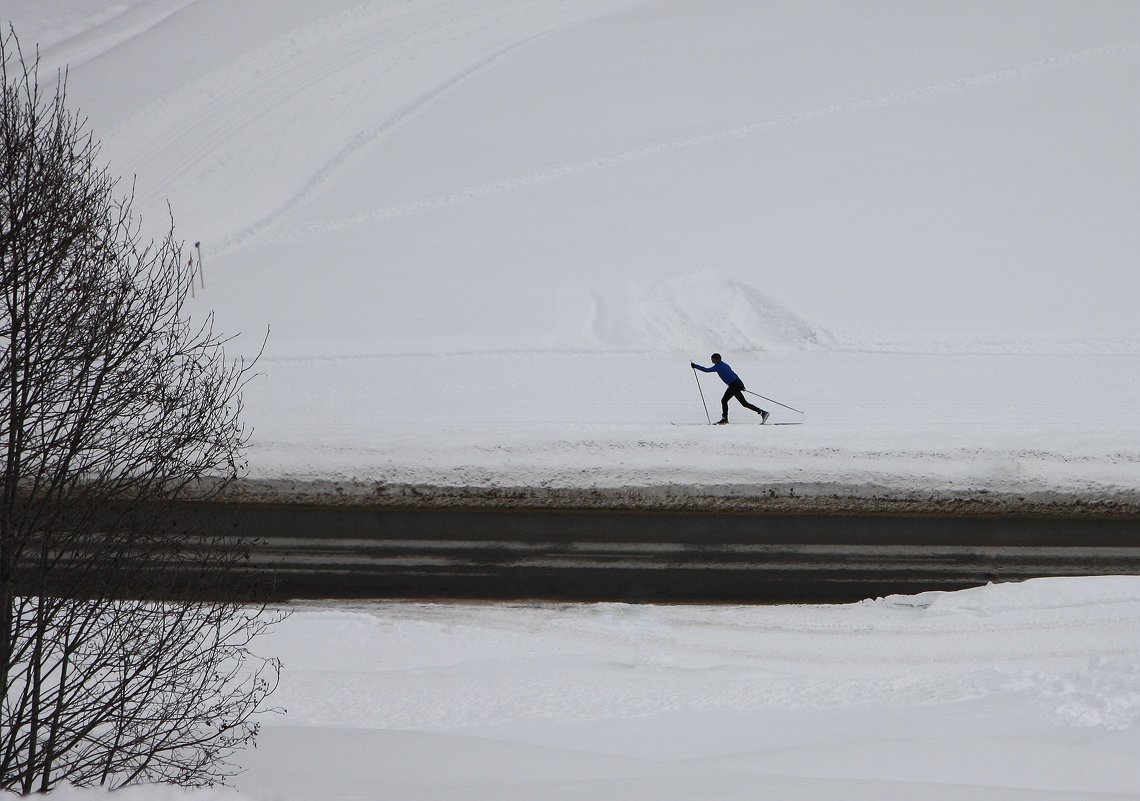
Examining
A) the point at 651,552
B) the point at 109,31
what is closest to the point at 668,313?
the point at 651,552

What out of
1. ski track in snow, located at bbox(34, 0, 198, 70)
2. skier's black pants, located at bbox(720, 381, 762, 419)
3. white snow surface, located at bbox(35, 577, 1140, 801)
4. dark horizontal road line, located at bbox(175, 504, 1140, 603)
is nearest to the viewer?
white snow surface, located at bbox(35, 577, 1140, 801)

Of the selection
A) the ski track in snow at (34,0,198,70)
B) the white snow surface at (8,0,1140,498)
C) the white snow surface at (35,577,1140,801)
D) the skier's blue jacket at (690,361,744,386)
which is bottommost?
the white snow surface at (35,577,1140,801)

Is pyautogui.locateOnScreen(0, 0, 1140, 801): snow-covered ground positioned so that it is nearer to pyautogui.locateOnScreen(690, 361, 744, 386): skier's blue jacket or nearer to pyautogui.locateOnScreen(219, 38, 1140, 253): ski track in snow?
pyautogui.locateOnScreen(219, 38, 1140, 253): ski track in snow

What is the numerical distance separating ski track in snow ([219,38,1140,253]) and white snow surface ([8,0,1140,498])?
4.9 inches

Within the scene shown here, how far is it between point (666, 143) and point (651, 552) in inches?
758

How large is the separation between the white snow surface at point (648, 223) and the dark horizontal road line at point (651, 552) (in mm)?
1013

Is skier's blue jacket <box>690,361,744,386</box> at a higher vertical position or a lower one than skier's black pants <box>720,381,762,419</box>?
higher

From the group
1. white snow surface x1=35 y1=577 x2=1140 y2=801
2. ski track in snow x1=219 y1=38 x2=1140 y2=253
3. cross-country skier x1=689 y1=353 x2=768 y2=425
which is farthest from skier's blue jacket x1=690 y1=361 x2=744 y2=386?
Answer: ski track in snow x1=219 y1=38 x2=1140 y2=253

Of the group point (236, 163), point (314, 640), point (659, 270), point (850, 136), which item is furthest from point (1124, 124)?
point (314, 640)

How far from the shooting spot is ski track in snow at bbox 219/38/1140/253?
25062mm

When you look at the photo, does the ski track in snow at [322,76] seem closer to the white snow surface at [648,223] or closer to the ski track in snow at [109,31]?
the white snow surface at [648,223]

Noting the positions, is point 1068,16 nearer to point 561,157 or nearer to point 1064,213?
point 1064,213

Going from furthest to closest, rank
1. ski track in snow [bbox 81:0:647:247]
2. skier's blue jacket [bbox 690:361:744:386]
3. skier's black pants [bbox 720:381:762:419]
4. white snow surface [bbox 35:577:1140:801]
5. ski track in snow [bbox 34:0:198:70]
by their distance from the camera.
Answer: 1. ski track in snow [bbox 34:0:198:70]
2. ski track in snow [bbox 81:0:647:247]
3. skier's black pants [bbox 720:381:762:419]
4. skier's blue jacket [bbox 690:361:744:386]
5. white snow surface [bbox 35:577:1140:801]

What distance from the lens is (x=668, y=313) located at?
21.3m
